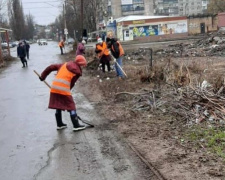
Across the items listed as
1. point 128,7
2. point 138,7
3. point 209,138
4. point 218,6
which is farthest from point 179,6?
point 209,138

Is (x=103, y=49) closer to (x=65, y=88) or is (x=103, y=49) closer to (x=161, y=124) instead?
(x=65, y=88)

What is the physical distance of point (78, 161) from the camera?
554 centimetres

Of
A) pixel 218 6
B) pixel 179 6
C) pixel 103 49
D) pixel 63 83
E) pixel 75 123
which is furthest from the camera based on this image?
pixel 179 6

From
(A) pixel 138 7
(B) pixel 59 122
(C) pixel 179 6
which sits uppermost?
(C) pixel 179 6

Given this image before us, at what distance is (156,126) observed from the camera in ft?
23.4

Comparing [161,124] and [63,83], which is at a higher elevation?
[63,83]

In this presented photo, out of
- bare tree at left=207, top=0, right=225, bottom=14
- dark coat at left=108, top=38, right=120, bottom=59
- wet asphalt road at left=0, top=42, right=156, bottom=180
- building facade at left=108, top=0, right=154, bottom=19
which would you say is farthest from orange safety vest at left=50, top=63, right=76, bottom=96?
building facade at left=108, top=0, right=154, bottom=19

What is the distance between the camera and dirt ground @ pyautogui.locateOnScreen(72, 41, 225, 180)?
492 cm

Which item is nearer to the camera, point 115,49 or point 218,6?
point 115,49

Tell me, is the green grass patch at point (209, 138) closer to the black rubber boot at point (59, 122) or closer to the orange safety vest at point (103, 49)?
the black rubber boot at point (59, 122)

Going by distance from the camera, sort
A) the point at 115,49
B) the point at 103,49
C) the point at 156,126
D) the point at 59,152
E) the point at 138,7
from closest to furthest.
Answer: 1. the point at 59,152
2. the point at 156,126
3. the point at 115,49
4. the point at 103,49
5. the point at 138,7

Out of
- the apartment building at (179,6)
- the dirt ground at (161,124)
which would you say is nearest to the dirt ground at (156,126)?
the dirt ground at (161,124)

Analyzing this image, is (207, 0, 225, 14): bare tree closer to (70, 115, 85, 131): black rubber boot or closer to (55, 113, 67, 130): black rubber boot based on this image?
(55, 113, 67, 130): black rubber boot

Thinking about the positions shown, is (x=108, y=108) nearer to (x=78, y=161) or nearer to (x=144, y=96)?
(x=144, y=96)
